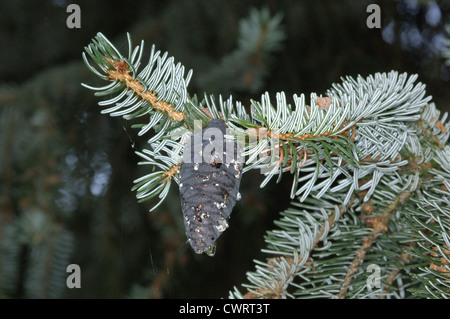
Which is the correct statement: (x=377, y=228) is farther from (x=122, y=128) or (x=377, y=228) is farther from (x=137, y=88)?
(x=122, y=128)

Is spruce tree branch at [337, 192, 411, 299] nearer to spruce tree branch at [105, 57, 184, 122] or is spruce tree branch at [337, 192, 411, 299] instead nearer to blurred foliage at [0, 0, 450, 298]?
spruce tree branch at [105, 57, 184, 122]

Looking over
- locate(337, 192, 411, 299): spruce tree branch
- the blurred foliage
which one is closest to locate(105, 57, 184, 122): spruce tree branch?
locate(337, 192, 411, 299): spruce tree branch

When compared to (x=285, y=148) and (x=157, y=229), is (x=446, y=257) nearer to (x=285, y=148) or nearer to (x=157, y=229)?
(x=285, y=148)

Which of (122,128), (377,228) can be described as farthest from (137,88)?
(122,128)

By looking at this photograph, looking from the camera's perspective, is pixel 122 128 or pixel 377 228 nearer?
pixel 377 228

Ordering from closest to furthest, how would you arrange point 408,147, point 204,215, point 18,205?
point 204,215 < point 408,147 < point 18,205

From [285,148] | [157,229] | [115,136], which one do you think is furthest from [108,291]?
[285,148]

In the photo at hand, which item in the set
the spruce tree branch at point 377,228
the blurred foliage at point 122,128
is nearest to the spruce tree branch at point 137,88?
the spruce tree branch at point 377,228

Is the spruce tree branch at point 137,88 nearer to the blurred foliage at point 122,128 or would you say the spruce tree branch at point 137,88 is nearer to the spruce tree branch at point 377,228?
the spruce tree branch at point 377,228
